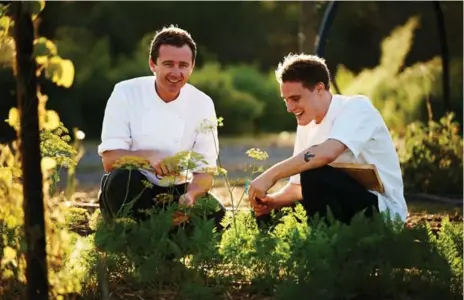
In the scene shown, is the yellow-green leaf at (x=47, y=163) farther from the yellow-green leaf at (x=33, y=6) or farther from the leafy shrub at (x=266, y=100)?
the leafy shrub at (x=266, y=100)

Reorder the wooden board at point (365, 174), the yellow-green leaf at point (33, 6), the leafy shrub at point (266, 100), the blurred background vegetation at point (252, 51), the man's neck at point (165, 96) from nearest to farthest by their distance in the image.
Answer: the yellow-green leaf at point (33, 6) → the wooden board at point (365, 174) → the man's neck at point (165, 96) → the blurred background vegetation at point (252, 51) → the leafy shrub at point (266, 100)

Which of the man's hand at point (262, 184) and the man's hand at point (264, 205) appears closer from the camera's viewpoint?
the man's hand at point (262, 184)

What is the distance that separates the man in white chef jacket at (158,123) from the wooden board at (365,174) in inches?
25.9

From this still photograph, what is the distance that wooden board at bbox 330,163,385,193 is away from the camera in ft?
16.0

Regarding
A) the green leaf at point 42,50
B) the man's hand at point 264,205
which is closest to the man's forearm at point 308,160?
the man's hand at point 264,205

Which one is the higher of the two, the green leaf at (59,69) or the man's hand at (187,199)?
the green leaf at (59,69)

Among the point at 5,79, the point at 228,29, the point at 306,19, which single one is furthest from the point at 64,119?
the point at 228,29

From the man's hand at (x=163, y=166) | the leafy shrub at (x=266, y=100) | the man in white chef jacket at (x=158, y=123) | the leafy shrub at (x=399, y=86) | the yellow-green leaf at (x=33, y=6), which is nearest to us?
the yellow-green leaf at (x=33, y=6)

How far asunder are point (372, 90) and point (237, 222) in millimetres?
11313

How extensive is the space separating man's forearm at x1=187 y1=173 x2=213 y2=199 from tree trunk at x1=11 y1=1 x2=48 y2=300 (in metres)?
1.43

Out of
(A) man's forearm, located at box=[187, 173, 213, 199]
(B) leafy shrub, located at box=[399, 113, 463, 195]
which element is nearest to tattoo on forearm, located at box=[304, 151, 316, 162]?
(A) man's forearm, located at box=[187, 173, 213, 199]

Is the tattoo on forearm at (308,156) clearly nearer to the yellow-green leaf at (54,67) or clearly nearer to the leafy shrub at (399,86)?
the yellow-green leaf at (54,67)

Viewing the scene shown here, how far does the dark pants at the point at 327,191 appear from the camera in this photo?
4.78 m

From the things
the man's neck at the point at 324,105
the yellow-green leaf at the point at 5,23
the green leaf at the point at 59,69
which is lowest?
the man's neck at the point at 324,105
